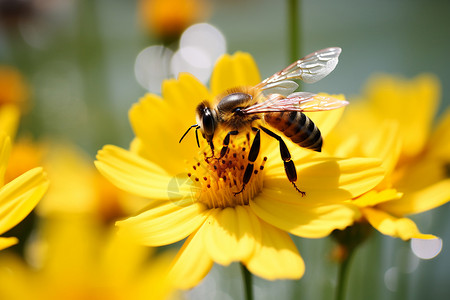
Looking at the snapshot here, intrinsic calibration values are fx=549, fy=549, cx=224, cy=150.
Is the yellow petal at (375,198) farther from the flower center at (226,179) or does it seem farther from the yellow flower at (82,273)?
the yellow flower at (82,273)

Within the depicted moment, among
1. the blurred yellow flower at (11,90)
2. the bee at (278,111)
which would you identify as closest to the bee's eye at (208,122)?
the bee at (278,111)

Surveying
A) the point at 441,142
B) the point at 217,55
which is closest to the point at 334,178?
the point at 441,142

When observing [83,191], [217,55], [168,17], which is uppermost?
[168,17]

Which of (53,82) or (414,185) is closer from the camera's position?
(414,185)

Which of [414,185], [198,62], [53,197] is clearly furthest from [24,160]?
[198,62]

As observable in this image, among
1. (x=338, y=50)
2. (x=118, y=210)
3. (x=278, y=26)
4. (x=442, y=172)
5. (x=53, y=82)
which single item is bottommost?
(x=278, y=26)

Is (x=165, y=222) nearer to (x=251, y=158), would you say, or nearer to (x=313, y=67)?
(x=251, y=158)

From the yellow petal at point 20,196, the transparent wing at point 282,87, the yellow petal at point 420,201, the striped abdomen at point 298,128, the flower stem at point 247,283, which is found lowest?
the flower stem at point 247,283

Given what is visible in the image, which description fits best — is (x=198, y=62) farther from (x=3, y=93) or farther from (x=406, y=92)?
(x=406, y=92)
